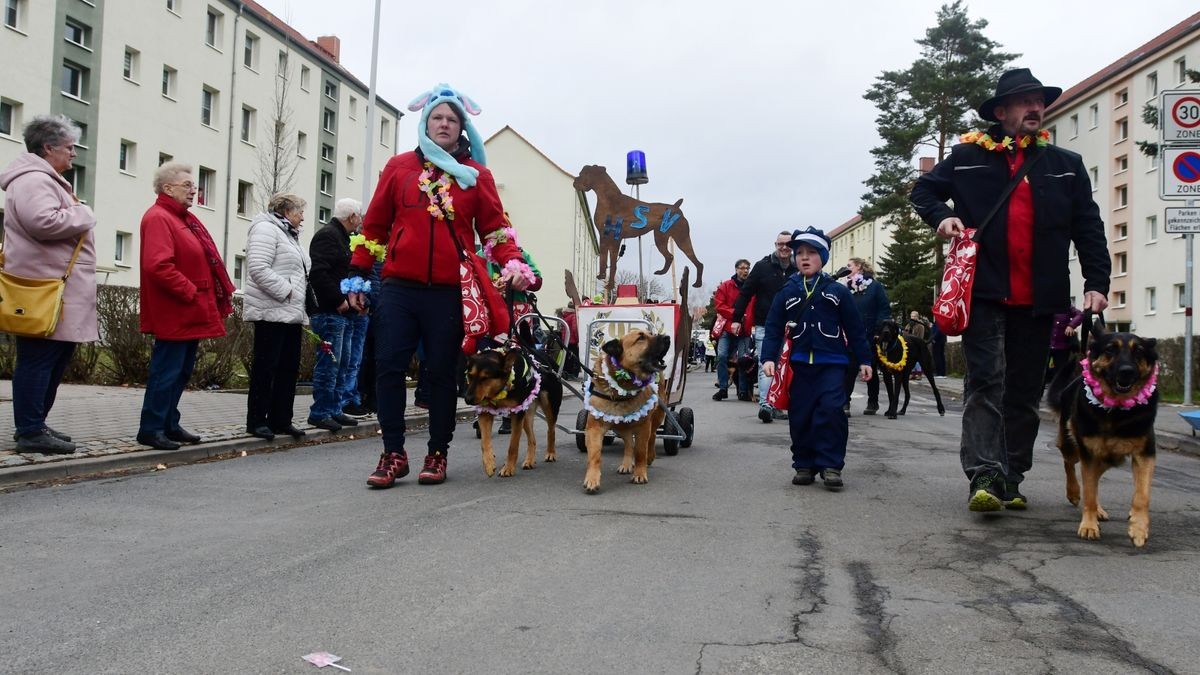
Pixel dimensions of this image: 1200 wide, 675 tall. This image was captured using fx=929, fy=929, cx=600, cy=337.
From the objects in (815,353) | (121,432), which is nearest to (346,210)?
(121,432)

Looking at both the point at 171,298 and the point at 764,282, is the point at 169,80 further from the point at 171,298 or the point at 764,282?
the point at 171,298

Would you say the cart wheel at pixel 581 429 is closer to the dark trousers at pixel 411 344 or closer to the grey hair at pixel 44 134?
the dark trousers at pixel 411 344

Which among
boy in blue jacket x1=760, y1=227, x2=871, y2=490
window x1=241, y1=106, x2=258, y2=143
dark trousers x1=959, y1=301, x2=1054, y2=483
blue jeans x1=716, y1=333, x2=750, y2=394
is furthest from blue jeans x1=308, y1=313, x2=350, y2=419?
window x1=241, y1=106, x2=258, y2=143

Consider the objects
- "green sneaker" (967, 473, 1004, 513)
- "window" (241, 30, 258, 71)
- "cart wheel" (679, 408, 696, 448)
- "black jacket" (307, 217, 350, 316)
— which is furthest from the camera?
"window" (241, 30, 258, 71)

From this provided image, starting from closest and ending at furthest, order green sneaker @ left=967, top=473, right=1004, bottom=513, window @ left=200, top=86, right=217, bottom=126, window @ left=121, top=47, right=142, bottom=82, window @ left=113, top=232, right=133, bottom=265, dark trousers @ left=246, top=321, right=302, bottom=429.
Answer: green sneaker @ left=967, top=473, right=1004, bottom=513
dark trousers @ left=246, top=321, right=302, bottom=429
window @ left=113, top=232, right=133, bottom=265
window @ left=121, top=47, right=142, bottom=82
window @ left=200, top=86, right=217, bottom=126

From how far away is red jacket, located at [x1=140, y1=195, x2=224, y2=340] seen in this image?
693 centimetres

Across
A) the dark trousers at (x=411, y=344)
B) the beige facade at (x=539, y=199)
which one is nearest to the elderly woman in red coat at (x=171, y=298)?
the dark trousers at (x=411, y=344)

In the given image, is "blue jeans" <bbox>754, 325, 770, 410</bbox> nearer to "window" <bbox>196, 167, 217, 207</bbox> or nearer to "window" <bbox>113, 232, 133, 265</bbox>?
"window" <bbox>113, 232, 133, 265</bbox>

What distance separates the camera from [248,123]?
43.3m

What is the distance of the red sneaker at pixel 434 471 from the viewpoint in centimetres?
608

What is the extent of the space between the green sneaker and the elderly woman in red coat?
5575 millimetres

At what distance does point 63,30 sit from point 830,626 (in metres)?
36.3

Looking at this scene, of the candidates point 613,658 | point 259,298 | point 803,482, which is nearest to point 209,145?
point 259,298

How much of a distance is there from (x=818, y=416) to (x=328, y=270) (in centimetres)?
468
